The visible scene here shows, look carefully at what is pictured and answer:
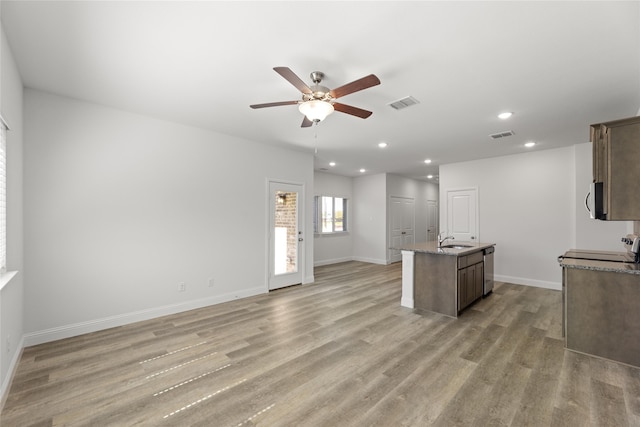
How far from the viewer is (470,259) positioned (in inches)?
169

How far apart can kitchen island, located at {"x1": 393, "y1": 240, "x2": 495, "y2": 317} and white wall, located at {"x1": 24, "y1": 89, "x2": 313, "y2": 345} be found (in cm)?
272

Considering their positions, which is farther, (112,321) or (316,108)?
(112,321)

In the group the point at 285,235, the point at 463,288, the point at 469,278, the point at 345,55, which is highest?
the point at 345,55

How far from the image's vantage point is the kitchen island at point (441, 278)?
393 cm

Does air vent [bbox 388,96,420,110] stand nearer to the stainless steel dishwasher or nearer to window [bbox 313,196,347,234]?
the stainless steel dishwasher

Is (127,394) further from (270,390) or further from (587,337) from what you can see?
A: (587,337)

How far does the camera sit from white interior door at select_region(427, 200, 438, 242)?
399 inches

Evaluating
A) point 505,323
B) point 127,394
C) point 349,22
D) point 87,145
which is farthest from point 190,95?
point 505,323

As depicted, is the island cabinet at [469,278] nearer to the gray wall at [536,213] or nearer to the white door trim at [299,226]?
the gray wall at [536,213]

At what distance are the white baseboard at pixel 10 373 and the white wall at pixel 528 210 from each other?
7.50m

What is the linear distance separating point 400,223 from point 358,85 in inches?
278

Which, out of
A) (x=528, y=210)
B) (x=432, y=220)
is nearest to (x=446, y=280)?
(x=528, y=210)


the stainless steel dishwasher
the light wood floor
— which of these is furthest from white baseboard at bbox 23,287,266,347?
the stainless steel dishwasher

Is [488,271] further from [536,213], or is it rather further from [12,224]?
[12,224]
